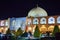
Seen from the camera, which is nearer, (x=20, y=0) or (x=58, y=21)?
(x=20, y=0)

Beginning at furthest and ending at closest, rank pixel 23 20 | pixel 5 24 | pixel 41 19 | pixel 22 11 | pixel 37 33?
pixel 5 24
pixel 23 20
pixel 41 19
pixel 22 11
pixel 37 33

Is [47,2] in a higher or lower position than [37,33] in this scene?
higher

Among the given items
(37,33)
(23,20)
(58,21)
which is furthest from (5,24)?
(37,33)

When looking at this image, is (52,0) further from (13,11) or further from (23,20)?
(23,20)

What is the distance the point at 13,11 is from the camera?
4.87 meters

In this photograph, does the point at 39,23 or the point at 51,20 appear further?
the point at 39,23

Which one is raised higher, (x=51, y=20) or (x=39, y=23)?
(x=51, y=20)

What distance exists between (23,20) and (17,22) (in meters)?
0.70

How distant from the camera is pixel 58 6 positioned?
5.42 metres

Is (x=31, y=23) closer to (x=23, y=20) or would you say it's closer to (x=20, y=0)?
(x=23, y=20)

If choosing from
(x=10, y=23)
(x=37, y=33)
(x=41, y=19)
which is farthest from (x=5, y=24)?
(x=37, y=33)

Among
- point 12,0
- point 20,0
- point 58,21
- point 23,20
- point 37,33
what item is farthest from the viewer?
point 23,20

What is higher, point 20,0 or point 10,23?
point 20,0

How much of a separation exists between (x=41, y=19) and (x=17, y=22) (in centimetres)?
210
